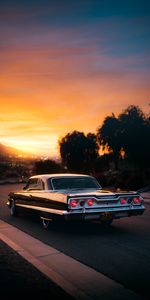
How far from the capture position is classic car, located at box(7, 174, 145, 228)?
9861 millimetres

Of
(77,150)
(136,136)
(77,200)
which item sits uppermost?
(77,150)

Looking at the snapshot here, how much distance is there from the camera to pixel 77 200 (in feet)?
32.3

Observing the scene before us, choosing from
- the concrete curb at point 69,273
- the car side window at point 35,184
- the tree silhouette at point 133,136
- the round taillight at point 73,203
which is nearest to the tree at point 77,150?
the tree silhouette at point 133,136

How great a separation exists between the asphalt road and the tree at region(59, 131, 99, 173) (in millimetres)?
50788

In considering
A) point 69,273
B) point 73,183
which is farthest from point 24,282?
point 73,183

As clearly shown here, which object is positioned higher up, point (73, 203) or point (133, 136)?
point (133, 136)

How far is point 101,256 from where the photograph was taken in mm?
7637

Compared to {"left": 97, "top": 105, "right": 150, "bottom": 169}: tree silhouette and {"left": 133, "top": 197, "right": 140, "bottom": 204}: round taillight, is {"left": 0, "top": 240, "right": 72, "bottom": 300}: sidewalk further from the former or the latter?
{"left": 97, "top": 105, "right": 150, "bottom": 169}: tree silhouette

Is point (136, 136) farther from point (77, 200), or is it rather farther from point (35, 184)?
point (77, 200)

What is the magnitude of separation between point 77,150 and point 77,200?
5565 cm

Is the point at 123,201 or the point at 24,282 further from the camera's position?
the point at 123,201

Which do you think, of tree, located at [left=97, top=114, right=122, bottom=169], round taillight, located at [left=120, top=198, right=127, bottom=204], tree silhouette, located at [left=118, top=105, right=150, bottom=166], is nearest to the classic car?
round taillight, located at [left=120, top=198, right=127, bottom=204]

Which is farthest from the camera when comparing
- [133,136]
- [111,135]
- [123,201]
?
[111,135]

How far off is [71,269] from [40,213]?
177 inches
